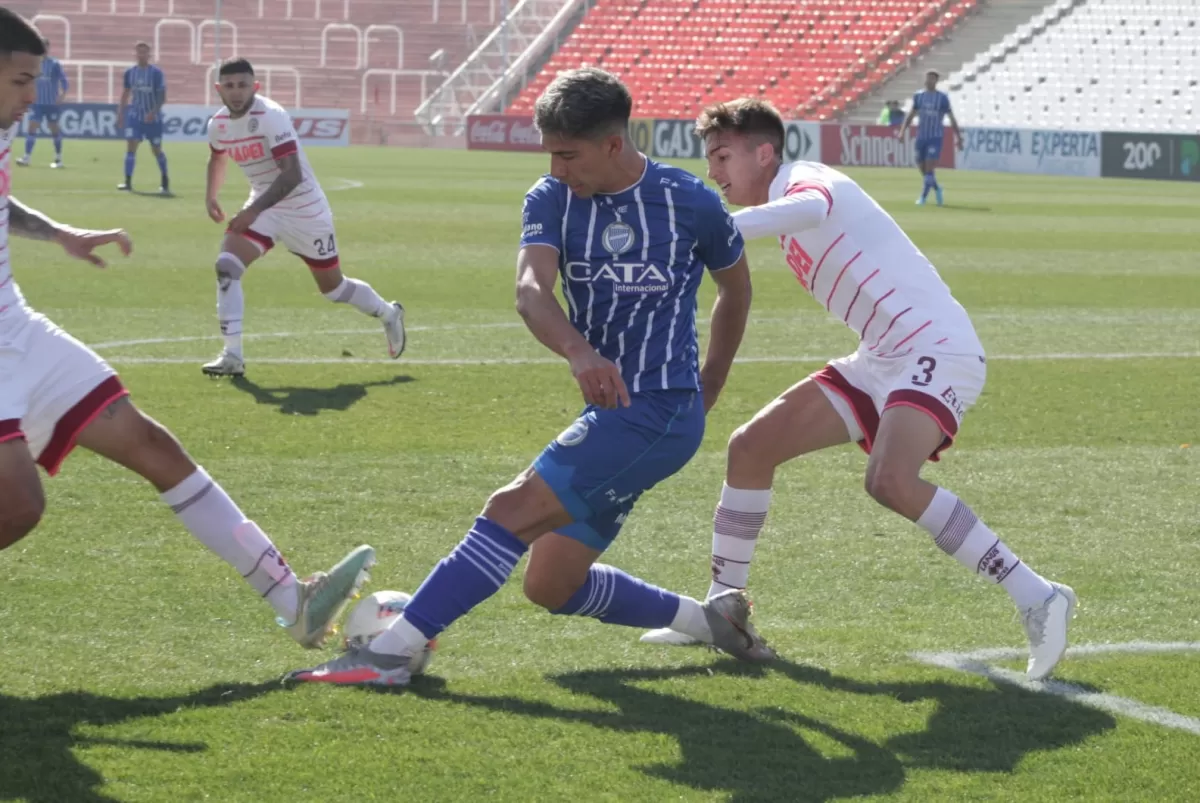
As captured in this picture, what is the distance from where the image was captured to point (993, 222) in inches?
913

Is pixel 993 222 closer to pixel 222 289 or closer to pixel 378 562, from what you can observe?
pixel 222 289

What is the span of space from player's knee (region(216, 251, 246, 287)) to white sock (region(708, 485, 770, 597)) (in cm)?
563

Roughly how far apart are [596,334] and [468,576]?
0.72 metres

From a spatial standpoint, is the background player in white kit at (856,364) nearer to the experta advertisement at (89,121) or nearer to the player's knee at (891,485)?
the player's knee at (891,485)

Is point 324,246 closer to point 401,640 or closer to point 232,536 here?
point 232,536

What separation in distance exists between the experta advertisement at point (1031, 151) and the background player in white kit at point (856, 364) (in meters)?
35.3

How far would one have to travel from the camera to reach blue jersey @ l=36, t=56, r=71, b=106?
30656mm

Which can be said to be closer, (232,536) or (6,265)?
(6,265)

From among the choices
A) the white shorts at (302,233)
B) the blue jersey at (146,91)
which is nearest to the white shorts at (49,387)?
the white shorts at (302,233)

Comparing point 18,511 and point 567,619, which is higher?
point 18,511

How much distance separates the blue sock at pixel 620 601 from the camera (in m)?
4.76

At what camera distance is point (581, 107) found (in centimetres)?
418

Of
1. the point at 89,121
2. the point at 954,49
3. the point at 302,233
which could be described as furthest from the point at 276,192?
the point at 954,49

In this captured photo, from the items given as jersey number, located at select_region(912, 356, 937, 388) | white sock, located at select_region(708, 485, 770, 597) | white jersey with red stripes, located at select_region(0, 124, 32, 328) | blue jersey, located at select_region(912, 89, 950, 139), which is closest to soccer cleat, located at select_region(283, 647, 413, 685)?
white sock, located at select_region(708, 485, 770, 597)
